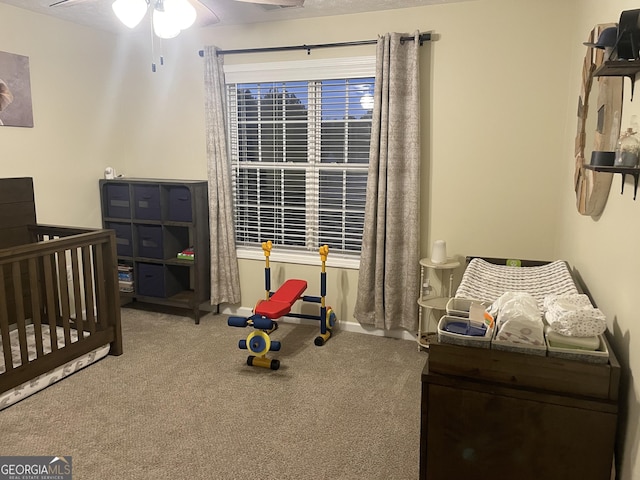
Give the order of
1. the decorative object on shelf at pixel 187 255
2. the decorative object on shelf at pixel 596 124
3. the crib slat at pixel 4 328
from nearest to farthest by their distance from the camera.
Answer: the decorative object on shelf at pixel 596 124 → the crib slat at pixel 4 328 → the decorative object on shelf at pixel 187 255

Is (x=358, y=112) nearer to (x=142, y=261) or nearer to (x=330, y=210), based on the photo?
(x=330, y=210)

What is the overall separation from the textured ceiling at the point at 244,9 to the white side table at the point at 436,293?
1829 mm

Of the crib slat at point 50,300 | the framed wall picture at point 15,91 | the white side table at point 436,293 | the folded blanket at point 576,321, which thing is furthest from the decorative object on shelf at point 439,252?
the framed wall picture at point 15,91

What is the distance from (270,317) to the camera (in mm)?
3287

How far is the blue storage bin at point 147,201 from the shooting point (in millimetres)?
4191

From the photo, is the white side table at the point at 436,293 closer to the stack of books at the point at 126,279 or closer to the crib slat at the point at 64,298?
the crib slat at the point at 64,298

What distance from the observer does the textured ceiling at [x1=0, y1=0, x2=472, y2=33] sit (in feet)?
11.2

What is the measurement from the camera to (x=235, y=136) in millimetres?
4246

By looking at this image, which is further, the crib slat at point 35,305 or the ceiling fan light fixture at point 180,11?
the crib slat at point 35,305

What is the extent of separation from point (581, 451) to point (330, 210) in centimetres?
280

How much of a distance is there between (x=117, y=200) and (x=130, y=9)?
8.02 ft

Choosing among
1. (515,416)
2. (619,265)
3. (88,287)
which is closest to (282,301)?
(88,287)

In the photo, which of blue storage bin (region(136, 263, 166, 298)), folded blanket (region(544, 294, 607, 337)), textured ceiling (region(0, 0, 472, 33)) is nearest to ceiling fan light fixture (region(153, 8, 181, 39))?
textured ceiling (region(0, 0, 472, 33))

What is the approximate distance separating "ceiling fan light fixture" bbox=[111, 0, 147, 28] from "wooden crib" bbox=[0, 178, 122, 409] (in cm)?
142
